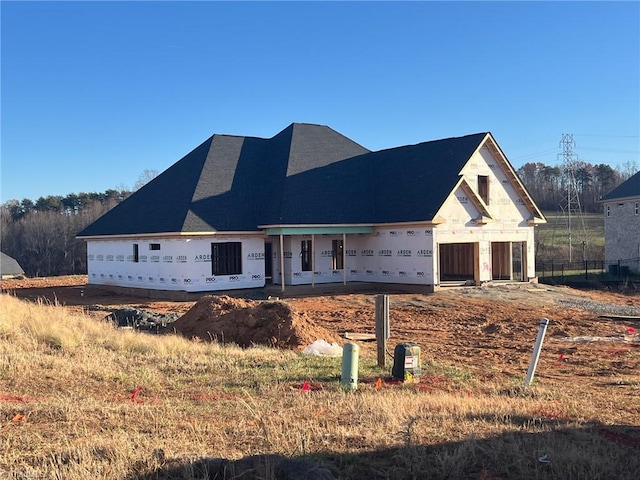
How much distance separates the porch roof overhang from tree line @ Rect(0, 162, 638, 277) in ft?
131

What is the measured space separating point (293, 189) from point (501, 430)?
2460 centimetres

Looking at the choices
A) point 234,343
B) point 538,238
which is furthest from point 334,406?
point 538,238

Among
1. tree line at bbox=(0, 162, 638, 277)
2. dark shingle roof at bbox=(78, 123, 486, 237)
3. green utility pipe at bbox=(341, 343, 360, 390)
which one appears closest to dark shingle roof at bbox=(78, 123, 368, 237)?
dark shingle roof at bbox=(78, 123, 486, 237)

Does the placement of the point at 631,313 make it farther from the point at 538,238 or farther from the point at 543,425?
the point at 538,238

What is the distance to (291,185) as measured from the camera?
102 ft

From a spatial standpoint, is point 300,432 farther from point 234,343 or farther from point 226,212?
point 226,212

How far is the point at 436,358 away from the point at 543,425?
6795 millimetres

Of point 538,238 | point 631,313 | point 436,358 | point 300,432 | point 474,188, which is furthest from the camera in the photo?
point 538,238

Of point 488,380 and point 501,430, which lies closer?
point 501,430

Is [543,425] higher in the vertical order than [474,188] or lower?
lower

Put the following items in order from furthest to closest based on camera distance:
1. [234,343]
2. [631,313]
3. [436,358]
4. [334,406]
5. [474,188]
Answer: [474,188], [631,313], [234,343], [436,358], [334,406]

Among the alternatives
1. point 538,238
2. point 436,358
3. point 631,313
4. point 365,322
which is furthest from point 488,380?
point 538,238

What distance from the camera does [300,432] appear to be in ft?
21.3

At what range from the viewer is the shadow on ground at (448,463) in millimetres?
5082
